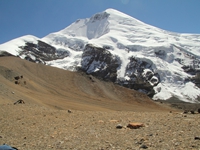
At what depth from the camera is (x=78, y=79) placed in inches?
2918

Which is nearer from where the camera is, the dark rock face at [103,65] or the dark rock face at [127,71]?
the dark rock face at [127,71]

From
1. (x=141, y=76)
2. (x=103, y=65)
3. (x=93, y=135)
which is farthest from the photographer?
(x=103, y=65)

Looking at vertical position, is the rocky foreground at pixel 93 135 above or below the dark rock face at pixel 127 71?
below

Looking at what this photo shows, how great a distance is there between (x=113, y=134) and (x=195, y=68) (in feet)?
630

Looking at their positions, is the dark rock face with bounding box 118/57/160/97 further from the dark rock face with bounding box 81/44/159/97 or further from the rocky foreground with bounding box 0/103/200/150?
the rocky foreground with bounding box 0/103/200/150

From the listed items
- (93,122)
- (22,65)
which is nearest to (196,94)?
(22,65)

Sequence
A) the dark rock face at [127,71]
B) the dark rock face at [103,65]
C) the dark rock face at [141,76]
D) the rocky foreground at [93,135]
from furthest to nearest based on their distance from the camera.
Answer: the dark rock face at [103,65]
the dark rock face at [127,71]
the dark rock face at [141,76]
the rocky foreground at [93,135]

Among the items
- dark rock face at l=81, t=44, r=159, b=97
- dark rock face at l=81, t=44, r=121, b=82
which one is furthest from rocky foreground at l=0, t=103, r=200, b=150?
dark rock face at l=81, t=44, r=121, b=82

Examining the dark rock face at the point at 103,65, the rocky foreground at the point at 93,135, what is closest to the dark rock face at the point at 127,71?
the dark rock face at the point at 103,65

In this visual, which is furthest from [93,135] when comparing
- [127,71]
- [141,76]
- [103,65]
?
[103,65]

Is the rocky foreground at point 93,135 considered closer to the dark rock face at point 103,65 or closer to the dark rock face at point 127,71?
the dark rock face at point 127,71

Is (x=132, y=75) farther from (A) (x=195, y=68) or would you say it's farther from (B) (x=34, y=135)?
(B) (x=34, y=135)

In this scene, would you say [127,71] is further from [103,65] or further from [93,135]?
[93,135]

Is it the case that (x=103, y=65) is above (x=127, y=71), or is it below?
above
